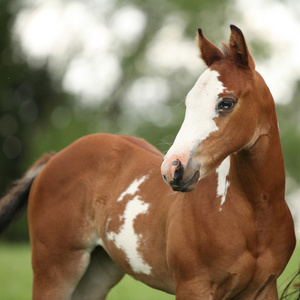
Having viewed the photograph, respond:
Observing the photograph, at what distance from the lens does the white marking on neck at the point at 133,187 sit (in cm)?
437

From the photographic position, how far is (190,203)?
12.3 ft

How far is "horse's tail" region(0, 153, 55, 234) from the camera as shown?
206 inches

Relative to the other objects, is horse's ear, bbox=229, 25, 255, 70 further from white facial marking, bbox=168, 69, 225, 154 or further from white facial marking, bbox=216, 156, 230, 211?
white facial marking, bbox=216, 156, 230, 211

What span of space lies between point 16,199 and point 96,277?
107cm

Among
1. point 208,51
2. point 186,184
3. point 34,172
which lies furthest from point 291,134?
point 186,184

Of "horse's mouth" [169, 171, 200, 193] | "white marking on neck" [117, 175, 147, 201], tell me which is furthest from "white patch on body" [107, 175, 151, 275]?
"horse's mouth" [169, 171, 200, 193]

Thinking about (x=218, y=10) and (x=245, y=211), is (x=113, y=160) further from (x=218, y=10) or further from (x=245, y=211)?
(x=218, y=10)

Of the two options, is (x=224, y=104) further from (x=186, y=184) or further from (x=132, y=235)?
(x=132, y=235)

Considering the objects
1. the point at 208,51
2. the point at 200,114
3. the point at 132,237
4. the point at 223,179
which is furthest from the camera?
the point at 132,237

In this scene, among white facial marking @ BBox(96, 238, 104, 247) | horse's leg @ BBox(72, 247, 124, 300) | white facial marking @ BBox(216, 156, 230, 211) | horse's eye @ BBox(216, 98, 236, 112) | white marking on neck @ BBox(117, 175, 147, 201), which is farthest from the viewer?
horse's leg @ BBox(72, 247, 124, 300)

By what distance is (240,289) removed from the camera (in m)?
3.65

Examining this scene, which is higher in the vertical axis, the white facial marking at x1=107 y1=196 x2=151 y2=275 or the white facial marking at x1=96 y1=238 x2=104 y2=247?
the white facial marking at x1=107 y1=196 x2=151 y2=275

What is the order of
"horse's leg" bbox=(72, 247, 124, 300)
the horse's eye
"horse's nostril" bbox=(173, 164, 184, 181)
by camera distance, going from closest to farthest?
"horse's nostril" bbox=(173, 164, 184, 181) < the horse's eye < "horse's leg" bbox=(72, 247, 124, 300)

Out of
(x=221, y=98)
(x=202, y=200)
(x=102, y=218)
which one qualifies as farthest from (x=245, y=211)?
(x=102, y=218)
